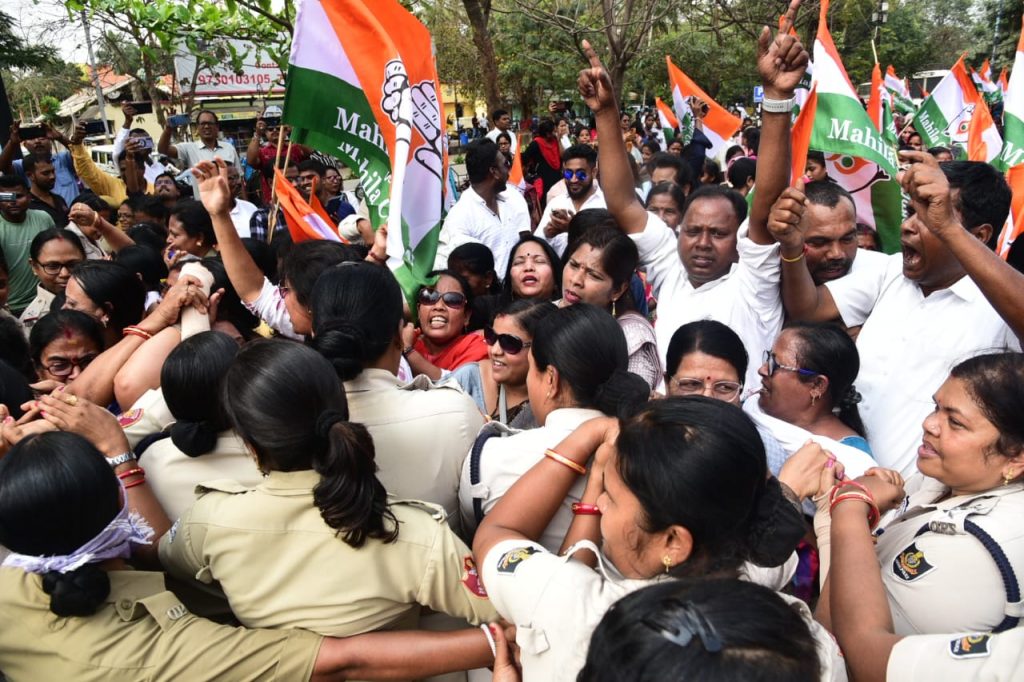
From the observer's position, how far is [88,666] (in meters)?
1.47

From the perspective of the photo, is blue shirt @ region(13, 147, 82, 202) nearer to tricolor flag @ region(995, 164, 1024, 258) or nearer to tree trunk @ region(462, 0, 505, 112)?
tree trunk @ region(462, 0, 505, 112)

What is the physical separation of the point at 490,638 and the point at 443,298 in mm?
2082

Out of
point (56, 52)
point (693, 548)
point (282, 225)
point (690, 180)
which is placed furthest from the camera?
point (56, 52)

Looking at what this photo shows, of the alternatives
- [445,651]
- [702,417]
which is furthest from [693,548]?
[445,651]

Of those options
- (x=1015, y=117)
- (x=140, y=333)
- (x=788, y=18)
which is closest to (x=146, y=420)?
(x=140, y=333)

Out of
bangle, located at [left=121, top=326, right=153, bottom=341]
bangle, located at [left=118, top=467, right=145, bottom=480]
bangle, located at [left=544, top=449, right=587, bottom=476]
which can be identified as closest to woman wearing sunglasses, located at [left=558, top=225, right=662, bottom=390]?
bangle, located at [left=544, top=449, right=587, bottom=476]

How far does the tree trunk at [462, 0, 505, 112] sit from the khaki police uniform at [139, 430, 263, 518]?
336 inches

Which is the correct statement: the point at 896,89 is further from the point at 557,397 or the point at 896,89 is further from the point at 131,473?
the point at 131,473

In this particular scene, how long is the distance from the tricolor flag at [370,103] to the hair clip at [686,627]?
8.10ft

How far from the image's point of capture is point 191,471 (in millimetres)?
1977

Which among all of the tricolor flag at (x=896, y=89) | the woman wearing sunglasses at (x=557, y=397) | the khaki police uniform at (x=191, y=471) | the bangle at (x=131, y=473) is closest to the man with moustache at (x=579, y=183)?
the woman wearing sunglasses at (x=557, y=397)

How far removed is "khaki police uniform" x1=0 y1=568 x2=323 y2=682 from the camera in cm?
148

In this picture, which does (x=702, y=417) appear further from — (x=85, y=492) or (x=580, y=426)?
(x=85, y=492)

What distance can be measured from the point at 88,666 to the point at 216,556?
306 mm
